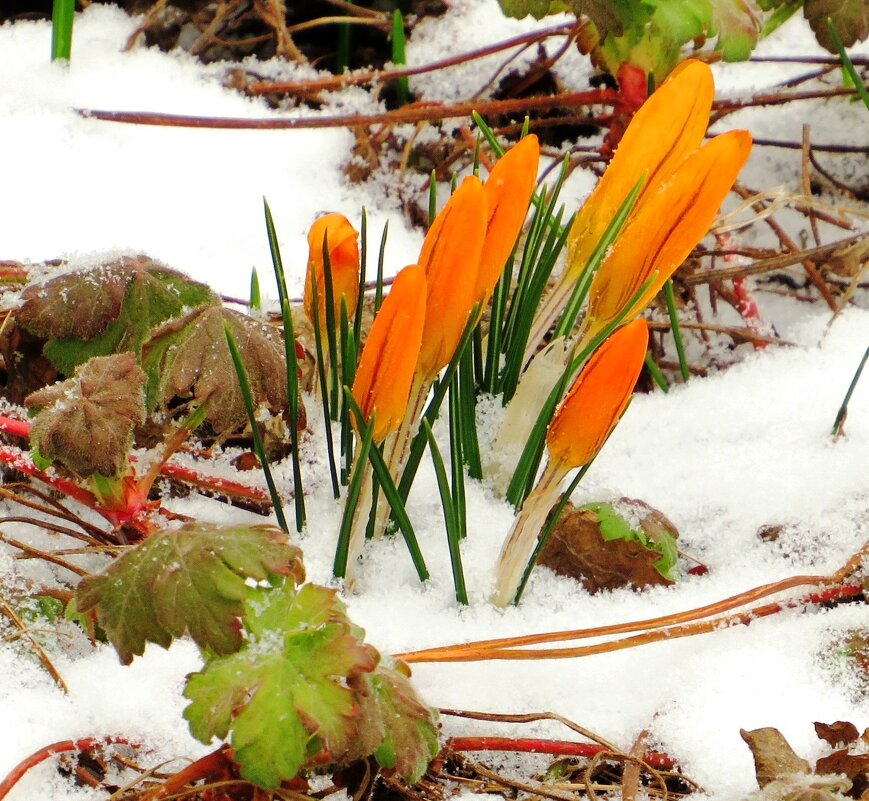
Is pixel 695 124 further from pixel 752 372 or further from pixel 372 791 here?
pixel 372 791

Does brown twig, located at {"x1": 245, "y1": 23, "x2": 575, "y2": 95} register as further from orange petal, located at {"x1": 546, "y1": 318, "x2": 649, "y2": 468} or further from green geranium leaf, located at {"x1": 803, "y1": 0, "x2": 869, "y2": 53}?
orange petal, located at {"x1": 546, "y1": 318, "x2": 649, "y2": 468}

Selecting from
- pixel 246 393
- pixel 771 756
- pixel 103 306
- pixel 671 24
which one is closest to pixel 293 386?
pixel 246 393

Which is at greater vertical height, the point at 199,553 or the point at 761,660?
the point at 199,553

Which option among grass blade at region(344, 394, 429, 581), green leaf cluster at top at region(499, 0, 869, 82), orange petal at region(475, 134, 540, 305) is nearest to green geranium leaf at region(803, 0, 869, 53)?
green leaf cluster at top at region(499, 0, 869, 82)

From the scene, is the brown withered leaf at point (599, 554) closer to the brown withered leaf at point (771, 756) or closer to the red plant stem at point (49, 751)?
the brown withered leaf at point (771, 756)

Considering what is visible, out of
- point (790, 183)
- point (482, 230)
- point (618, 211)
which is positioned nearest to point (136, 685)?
point (482, 230)
